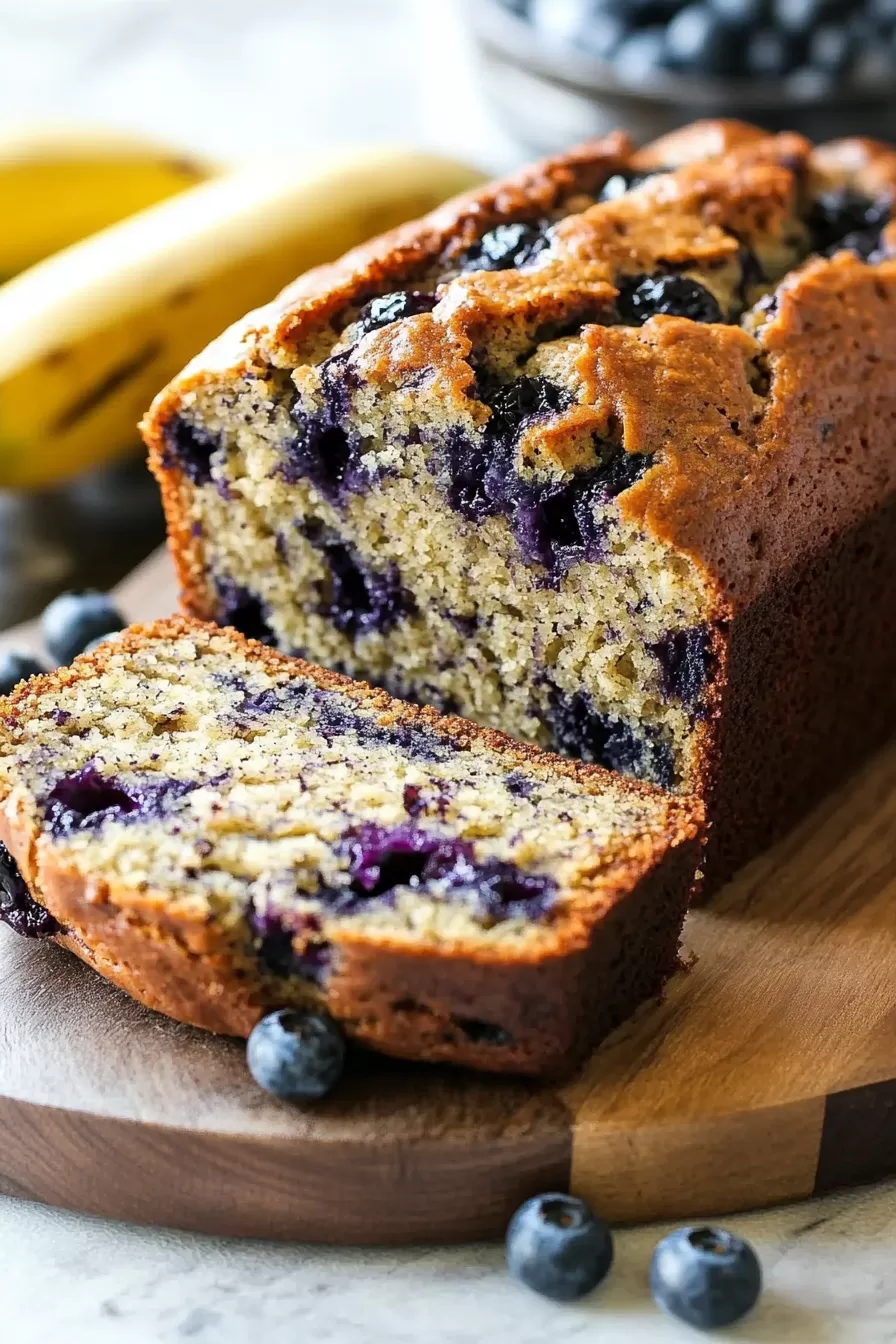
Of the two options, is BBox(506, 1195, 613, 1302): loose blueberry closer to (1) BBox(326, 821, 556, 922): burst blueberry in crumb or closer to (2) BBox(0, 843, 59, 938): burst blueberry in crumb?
(1) BBox(326, 821, 556, 922): burst blueberry in crumb

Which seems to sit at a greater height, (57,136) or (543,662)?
(57,136)

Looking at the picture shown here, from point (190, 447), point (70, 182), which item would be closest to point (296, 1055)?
point (190, 447)

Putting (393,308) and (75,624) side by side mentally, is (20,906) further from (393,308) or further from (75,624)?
(393,308)

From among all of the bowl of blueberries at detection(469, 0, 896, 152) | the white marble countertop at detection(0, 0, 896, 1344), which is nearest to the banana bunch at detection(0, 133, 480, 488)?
the bowl of blueberries at detection(469, 0, 896, 152)

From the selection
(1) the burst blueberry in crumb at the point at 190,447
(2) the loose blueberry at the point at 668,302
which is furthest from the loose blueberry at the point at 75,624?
(2) the loose blueberry at the point at 668,302

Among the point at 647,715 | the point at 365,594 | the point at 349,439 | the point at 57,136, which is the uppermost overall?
the point at 57,136

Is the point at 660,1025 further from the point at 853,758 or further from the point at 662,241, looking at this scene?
the point at 662,241

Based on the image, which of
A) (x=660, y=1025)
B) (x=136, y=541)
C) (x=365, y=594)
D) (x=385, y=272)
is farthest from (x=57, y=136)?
(x=660, y=1025)
